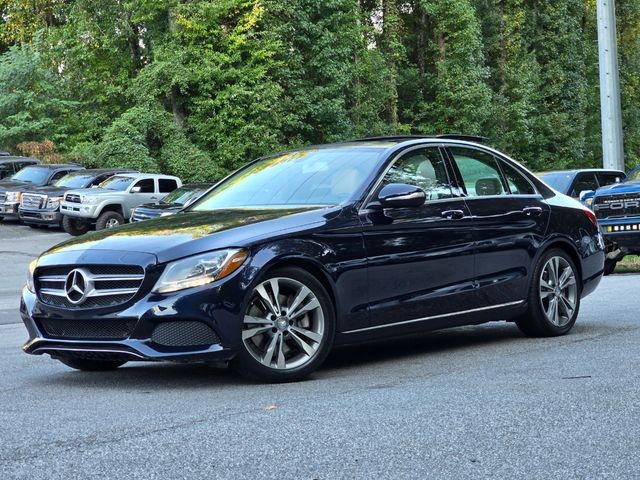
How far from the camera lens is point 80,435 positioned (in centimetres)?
551

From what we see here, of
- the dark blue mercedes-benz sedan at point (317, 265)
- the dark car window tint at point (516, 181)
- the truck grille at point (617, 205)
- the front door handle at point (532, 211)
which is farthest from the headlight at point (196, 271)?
the truck grille at point (617, 205)

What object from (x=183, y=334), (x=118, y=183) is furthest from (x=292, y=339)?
(x=118, y=183)

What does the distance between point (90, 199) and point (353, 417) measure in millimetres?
26827

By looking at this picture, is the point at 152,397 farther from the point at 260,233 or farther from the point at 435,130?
the point at 435,130

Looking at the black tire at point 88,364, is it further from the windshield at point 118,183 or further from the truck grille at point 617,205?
the windshield at point 118,183

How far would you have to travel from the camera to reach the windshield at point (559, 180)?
21828 millimetres

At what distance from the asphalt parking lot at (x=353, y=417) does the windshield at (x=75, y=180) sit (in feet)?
84.1

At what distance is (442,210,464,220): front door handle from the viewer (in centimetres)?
831

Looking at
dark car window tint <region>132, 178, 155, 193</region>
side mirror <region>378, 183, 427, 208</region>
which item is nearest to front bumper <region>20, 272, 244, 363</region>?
side mirror <region>378, 183, 427, 208</region>

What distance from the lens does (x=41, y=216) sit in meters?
33.3

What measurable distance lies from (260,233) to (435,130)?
52267 mm

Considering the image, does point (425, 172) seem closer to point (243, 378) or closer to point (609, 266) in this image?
point (243, 378)

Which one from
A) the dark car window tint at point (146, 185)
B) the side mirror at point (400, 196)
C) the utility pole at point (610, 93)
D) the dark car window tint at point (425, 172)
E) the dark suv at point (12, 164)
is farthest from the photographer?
the dark suv at point (12, 164)

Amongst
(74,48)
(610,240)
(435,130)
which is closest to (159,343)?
(610,240)
